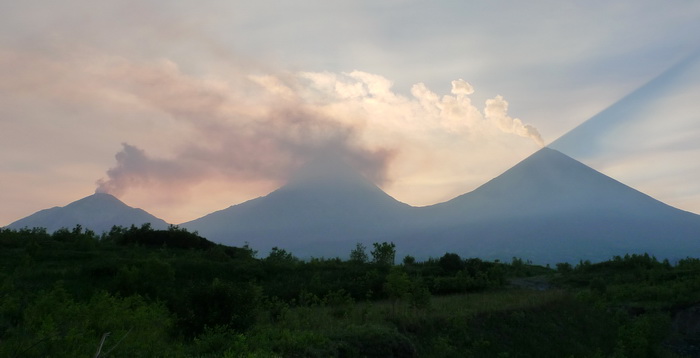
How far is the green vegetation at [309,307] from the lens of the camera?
48.2 feet

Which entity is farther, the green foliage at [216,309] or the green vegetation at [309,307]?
the green foliage at [216,309]

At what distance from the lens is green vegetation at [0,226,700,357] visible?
→ 1470 centimetres

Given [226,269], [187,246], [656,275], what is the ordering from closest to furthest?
[226,269] → [656,275] → [187,246]

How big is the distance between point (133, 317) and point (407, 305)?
12.3 metres

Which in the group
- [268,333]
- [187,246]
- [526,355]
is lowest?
[526,355]

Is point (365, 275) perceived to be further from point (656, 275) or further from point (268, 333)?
point (656, 275)

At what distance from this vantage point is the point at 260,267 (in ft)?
111

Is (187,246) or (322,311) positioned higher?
(187,246)

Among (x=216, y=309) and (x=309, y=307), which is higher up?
(x=216, y=309)

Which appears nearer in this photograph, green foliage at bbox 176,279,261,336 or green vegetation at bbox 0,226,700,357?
green vegetation at bbox 0,226,700,357

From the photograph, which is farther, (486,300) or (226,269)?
(226,269)

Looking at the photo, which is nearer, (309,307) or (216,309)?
(216,309)

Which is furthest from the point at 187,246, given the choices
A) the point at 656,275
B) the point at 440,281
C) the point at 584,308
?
the point at 656,275

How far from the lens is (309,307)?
2481 cm
